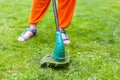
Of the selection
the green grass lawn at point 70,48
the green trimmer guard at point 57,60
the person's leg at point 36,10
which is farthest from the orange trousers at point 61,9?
the green trimmer guard at point 57,60

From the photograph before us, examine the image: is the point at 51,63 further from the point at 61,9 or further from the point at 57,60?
the point at 61,9

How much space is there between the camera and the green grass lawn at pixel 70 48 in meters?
2.08

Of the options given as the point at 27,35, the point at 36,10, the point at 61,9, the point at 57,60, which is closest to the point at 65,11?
the point at 61,9

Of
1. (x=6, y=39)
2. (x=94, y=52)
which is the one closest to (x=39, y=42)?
(x=6, y=39)

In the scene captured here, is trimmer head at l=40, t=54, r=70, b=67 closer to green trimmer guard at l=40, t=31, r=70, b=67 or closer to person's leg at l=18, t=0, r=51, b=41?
green trimmer guard at l=40, t=31, r=70, b=67

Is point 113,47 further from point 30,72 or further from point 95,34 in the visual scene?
point 30,72

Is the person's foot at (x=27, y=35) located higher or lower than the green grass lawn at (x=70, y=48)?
higher

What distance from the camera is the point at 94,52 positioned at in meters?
2.55

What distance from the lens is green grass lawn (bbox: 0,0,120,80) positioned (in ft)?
6.83

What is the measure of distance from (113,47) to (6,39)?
94cm

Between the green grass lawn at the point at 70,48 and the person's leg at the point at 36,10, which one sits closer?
the green grass lawn at the point at 70,48

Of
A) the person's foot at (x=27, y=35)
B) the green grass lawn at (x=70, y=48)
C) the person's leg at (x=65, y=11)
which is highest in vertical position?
the person's leg at (x=65, y=11)

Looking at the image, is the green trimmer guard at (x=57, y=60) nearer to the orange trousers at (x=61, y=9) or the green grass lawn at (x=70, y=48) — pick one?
the green grass lawn at (x=70, y=48)

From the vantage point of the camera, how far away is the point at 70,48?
8.50 ft
